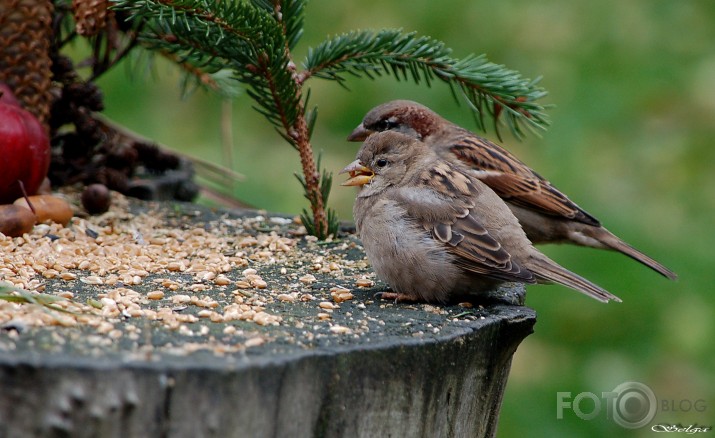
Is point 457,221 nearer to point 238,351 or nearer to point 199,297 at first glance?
point 199,297

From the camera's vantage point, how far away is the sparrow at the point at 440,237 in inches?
101

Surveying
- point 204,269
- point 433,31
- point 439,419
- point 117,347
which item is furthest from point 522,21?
point 117,347

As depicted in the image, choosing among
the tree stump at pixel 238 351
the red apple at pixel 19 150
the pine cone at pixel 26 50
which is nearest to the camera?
the tree stump at pixel 238 351

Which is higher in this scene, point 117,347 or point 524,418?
point 117,347

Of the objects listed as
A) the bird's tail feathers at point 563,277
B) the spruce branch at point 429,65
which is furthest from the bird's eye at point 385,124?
the bird's tail feathers at point 563,277

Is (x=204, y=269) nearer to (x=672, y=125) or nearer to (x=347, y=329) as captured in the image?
(x=347, y=329)

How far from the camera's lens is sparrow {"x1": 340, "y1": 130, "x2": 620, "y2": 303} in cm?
257

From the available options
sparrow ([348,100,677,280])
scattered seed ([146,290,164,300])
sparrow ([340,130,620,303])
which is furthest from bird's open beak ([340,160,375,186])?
scattered seed ([146,290,164,300])

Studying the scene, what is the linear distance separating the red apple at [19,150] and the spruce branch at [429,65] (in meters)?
0.84

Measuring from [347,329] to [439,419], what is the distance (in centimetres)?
29

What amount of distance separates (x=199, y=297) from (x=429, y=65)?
116 centimetres

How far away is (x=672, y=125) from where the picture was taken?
17.8 feet

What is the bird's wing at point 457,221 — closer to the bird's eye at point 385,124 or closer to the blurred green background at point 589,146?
the bird's eye at point 385,124

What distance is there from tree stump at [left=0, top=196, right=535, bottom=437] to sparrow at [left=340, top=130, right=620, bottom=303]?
3.9 inches
